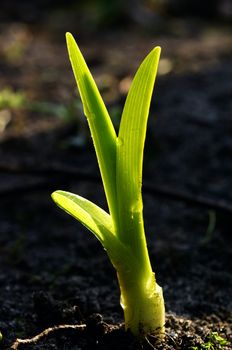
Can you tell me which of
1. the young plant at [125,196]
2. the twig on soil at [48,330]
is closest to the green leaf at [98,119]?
the young plant at [125,196]

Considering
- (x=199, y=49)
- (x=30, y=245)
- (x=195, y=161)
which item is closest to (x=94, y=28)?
(x=199, y=49)

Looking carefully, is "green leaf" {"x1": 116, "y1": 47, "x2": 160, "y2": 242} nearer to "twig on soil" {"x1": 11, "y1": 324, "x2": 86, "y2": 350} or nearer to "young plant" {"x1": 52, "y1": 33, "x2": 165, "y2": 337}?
"young plant" {"x1": 52, "y1": 33, "x2": 165, "y2": 337}

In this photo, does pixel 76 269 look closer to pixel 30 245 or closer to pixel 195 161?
pixel 30 245

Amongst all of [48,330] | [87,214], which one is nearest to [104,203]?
[48,330]

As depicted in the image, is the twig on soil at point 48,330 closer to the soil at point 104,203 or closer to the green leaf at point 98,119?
the soil at point 104,203

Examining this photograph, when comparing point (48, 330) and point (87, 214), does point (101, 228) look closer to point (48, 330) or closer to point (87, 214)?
point (87, 214)

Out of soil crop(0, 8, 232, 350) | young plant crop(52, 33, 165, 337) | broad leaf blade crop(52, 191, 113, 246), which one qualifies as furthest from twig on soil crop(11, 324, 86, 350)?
broad leaf blade crop(52, 191, 113, 246)

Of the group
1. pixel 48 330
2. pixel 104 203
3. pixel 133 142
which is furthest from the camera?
pixel 104 203

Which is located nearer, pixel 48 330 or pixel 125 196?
pixel 125 196
